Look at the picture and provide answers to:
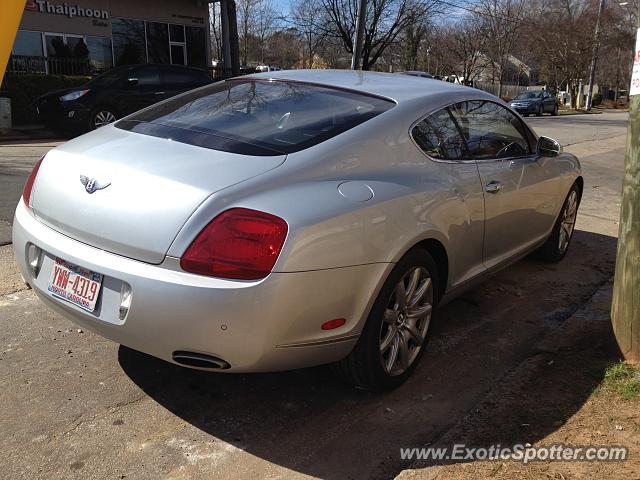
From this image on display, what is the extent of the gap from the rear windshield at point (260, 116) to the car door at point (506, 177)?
2.88 ft

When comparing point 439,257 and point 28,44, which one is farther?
point 28,44

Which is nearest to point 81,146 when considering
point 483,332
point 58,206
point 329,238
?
point 58,206

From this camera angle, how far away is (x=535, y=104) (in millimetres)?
32500

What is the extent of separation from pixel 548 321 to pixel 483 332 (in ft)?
→ 1.93

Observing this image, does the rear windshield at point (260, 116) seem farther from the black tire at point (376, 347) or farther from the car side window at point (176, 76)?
the car side window at point (176, 76)

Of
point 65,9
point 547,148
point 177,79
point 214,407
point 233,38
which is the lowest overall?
point 214,407

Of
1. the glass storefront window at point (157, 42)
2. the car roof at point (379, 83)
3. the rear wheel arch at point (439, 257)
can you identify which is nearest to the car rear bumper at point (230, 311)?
the rear wheel arch at point (439, 257)

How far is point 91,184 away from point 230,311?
93 cm

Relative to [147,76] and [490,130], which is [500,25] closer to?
[147,76]

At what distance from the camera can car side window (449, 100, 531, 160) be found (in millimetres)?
3844

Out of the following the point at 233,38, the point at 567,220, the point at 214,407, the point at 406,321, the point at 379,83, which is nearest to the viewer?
the point at 214,407

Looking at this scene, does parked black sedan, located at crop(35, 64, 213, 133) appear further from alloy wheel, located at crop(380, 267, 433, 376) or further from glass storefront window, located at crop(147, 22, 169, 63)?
alloy wheel, located at crop(380, 267, 433, 376)

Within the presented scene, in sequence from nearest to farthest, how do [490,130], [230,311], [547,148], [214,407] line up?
[230,311] → [214,407] → [490,130] → [547,148]

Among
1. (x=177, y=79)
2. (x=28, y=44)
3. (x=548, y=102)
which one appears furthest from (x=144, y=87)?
(x=548, y=102)
